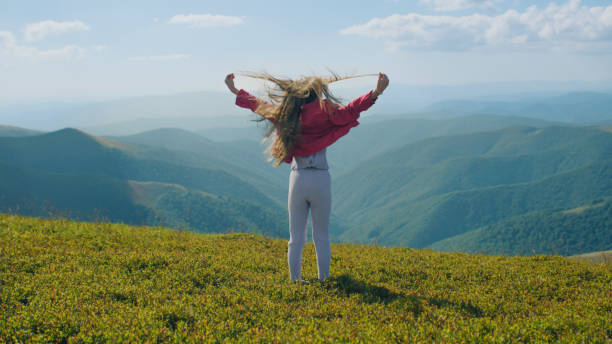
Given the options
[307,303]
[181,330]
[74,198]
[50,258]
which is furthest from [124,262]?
[74,198]

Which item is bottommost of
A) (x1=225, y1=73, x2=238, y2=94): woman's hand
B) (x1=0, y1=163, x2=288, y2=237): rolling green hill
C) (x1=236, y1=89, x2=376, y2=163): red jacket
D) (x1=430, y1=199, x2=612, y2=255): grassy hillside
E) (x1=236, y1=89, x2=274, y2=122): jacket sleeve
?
(x1=430, y1=199, x2=612, y2=255): grassy hillside

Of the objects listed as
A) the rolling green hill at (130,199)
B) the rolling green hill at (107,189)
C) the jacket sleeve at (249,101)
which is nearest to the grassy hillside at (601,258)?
the jacket sleeve at (249,101)

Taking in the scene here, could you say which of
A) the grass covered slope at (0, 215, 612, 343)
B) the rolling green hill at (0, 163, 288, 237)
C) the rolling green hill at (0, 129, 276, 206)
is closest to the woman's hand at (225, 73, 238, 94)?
the grass covered slope at (0, 215, 612, 343)

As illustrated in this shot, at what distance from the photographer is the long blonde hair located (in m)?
→ 6.17

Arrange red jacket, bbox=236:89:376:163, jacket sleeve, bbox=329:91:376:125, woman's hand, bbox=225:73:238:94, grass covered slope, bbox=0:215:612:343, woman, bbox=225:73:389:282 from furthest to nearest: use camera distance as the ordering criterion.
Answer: woman's hand, bbox=225:73:238:94 → woman, bbox=225:73:389:282 → red jacket, bbox=236:89:376:163 → jacket sleeve, bbox=329:91:376:125 → grass covered slope, bbox=0:215:612:343

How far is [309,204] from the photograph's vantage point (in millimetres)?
6344

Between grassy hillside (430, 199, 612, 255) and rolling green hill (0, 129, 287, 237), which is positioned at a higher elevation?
rolling green hill (0, 129, 287, 237)

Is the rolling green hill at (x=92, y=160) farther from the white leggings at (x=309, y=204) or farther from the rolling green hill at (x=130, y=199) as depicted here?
the white leggings at (x=309, y=204)

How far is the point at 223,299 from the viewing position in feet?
19.3

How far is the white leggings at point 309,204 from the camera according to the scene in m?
6.15

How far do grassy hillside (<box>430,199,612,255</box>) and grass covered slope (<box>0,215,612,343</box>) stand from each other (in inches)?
4589

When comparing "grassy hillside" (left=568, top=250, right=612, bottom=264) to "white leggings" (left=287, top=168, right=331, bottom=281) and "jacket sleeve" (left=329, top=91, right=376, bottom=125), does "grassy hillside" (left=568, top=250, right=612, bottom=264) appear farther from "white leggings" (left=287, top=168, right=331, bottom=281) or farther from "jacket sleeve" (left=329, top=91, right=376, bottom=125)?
"jacket sleeve" (left=329, top=91, right=376, bottom=125)

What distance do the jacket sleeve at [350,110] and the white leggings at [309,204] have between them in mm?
877

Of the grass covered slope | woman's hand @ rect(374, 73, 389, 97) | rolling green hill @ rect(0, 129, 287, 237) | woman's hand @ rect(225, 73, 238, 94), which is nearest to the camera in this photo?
the grass covered slope
